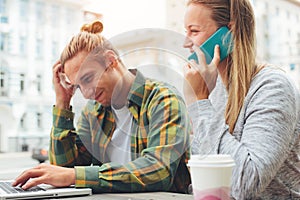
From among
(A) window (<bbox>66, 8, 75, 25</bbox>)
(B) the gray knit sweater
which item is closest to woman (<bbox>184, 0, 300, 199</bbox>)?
(B) the gray knit sweater

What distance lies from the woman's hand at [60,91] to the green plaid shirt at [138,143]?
0.02m

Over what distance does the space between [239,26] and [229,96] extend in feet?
0.58

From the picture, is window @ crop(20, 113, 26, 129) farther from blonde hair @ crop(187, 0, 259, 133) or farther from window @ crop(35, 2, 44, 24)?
blonde hair @ crop(187, 0, 259, 133)

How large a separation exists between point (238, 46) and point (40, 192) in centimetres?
57

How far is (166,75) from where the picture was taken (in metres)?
1.13

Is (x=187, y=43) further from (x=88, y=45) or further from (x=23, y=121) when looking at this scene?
(x=23, y=121)

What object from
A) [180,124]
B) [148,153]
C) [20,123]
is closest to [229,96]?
[180,124]

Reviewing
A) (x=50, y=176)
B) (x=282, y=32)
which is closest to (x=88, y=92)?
(x=50, y=176)

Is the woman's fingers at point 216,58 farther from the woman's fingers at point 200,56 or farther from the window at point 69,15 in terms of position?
the window at point 69,15

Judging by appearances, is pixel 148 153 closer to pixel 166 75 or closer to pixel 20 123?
pixel 166 75

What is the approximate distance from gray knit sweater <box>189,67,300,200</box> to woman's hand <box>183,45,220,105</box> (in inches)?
1.0

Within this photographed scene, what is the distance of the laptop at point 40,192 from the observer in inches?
34.0

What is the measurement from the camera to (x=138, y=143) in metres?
1.15

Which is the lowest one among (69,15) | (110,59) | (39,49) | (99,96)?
(99,96)
